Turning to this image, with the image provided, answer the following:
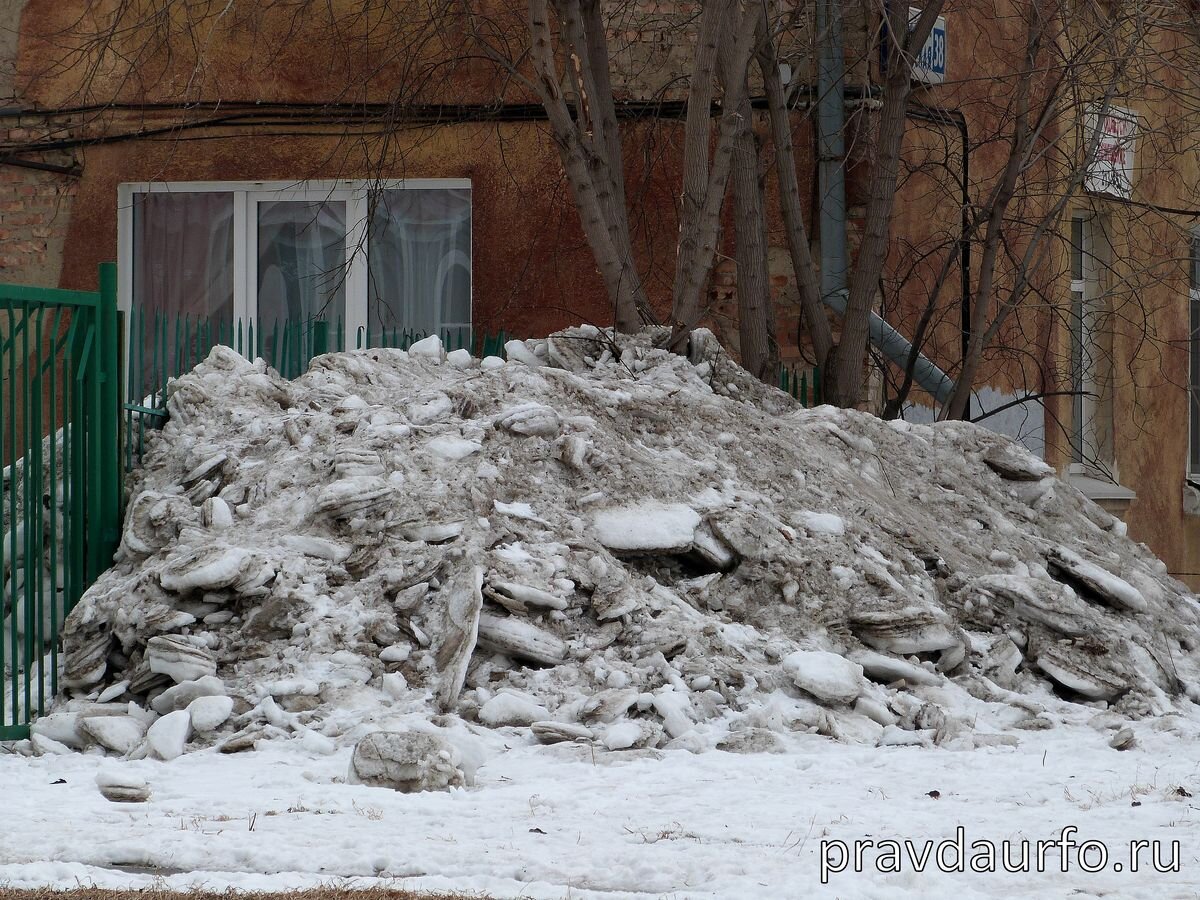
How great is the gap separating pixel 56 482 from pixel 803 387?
405 centimetres

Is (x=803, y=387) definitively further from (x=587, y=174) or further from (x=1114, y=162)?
(x=1114, y=162)

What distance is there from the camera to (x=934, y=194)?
838cm

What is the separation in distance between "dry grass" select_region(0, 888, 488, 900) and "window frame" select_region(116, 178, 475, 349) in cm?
608

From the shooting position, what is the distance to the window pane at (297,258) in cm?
868

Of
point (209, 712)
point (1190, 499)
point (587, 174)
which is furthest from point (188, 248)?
point (1190, 499)

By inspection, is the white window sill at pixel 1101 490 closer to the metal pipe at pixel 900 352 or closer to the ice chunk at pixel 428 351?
the metal pipe at pixel 900 352

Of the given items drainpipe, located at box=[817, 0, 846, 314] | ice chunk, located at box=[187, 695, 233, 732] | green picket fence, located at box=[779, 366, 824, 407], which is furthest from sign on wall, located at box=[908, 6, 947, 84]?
ice chunk, located at box=[187, 695, 233, 732]

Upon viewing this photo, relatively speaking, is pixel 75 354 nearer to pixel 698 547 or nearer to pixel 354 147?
pixel 698 547

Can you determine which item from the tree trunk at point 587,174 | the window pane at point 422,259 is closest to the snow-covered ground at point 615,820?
the tree trunk at point 587,174

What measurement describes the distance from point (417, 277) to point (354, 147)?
879 mm

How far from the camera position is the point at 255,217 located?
8750 mm

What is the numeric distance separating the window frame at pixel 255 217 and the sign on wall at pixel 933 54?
2.83 metres

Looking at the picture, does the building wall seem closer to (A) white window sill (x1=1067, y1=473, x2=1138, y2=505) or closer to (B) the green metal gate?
(A) white window sill (x1=1067, y1=473, x2=1138, y2=505)

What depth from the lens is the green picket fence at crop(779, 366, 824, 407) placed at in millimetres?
7574
